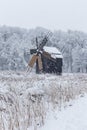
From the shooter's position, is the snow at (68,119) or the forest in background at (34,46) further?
the forest in background at (34,46)

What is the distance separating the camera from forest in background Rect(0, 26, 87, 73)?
80.0m

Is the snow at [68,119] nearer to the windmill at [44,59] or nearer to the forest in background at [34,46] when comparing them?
the windmill at [44,59]

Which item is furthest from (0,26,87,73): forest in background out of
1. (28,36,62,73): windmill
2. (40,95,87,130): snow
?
(40,95,87,130): snow

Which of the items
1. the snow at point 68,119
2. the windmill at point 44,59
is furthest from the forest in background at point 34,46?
the snow at point 68,119

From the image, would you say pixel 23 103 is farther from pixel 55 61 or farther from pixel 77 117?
pixel 55 61

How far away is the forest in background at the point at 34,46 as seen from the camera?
8000 cm

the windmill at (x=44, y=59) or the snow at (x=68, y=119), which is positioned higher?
the snow at (x=68, y=119)

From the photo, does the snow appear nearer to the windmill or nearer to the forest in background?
the windmill

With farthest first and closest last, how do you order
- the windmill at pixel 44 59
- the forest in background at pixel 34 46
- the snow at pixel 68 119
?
the forest in background at pixel 34 46, the windmill at pixel 44 59, the snow at pixel 68 119

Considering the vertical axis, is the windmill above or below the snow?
below

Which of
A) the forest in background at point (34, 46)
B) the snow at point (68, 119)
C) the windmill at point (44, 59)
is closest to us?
the snow at point (68, 119)

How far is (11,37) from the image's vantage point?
345 ft

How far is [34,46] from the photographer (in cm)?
8162

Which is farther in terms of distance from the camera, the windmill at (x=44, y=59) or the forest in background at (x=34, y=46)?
the forest in background at (x=34, y=46)
